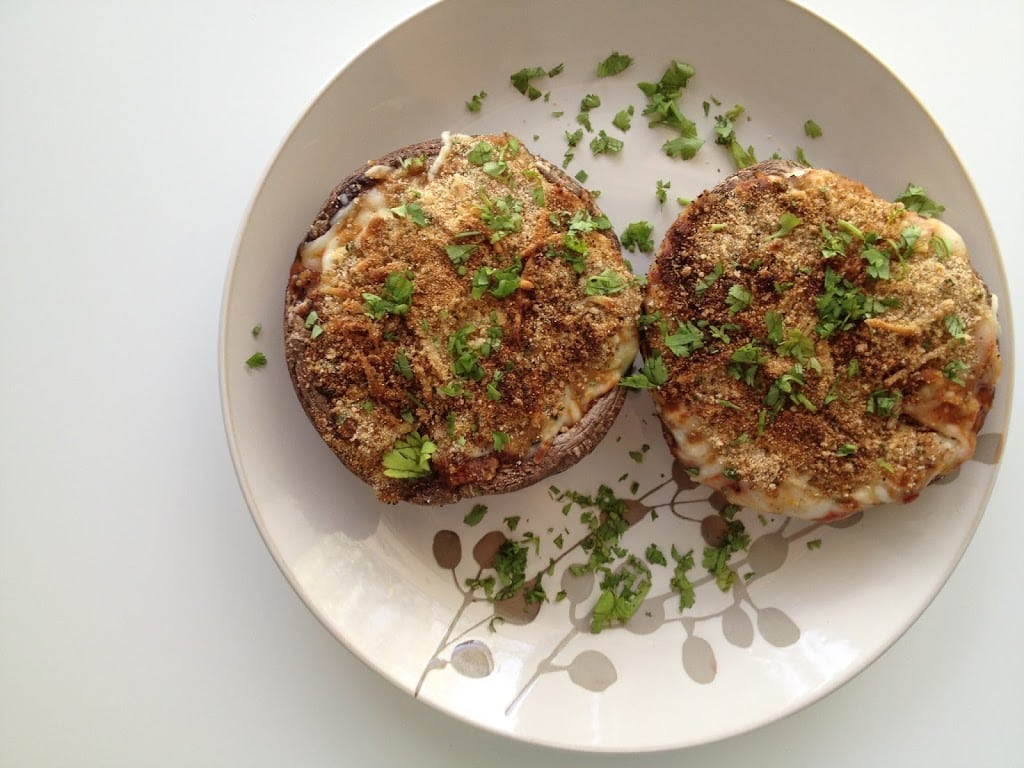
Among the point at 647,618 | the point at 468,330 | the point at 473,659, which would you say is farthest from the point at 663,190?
the point at 473,659

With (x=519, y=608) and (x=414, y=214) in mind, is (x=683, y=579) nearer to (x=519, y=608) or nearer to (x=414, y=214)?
(x=519, y=608)

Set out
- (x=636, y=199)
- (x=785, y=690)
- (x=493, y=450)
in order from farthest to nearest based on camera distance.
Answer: (x=636, y=199)
(x=785, y=690)
(x=493, y=450)

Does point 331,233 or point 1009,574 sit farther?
point 1009,574

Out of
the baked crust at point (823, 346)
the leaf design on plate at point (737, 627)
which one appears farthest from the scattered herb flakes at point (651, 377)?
the leaf design on plate at point (737, 627)

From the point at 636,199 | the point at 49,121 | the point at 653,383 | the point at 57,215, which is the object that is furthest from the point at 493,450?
the point at 49,121

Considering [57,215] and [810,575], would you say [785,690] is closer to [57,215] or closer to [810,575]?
[810,575]

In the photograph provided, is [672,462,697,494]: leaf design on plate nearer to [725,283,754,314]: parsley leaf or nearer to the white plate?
the white plate

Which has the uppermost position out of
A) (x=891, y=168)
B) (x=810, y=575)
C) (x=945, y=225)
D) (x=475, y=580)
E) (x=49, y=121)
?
(x=49, y=121)
